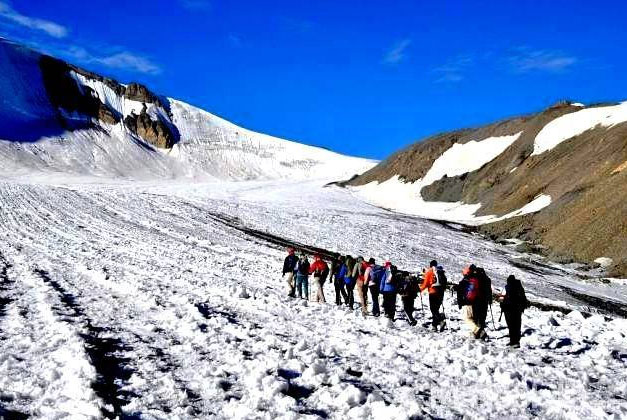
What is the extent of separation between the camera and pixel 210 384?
8.27 meters

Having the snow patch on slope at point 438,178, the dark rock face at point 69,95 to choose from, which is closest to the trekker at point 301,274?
the snow patch on slope at point 438,178

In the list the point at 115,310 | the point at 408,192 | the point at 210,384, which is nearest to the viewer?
the point at 210,384

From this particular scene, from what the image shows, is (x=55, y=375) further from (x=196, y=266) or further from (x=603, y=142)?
(x=603, y=142)

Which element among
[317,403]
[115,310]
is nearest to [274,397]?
[317,403]

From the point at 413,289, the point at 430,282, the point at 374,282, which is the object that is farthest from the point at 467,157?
the point at 430,282

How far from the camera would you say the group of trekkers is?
42.9 feet

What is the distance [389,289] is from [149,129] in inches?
5270

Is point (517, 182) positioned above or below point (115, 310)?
above

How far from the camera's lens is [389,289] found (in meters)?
15.2

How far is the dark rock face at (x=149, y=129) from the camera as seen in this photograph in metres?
140

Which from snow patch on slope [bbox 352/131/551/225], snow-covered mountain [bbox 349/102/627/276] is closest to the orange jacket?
snow-covered mountain [bbox 349/102/627/276]

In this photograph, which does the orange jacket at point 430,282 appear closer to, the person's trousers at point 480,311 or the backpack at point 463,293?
the backpack at point 463,293

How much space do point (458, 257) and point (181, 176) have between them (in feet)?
320

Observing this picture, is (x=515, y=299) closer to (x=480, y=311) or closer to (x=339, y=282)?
(x=480, y=311)
